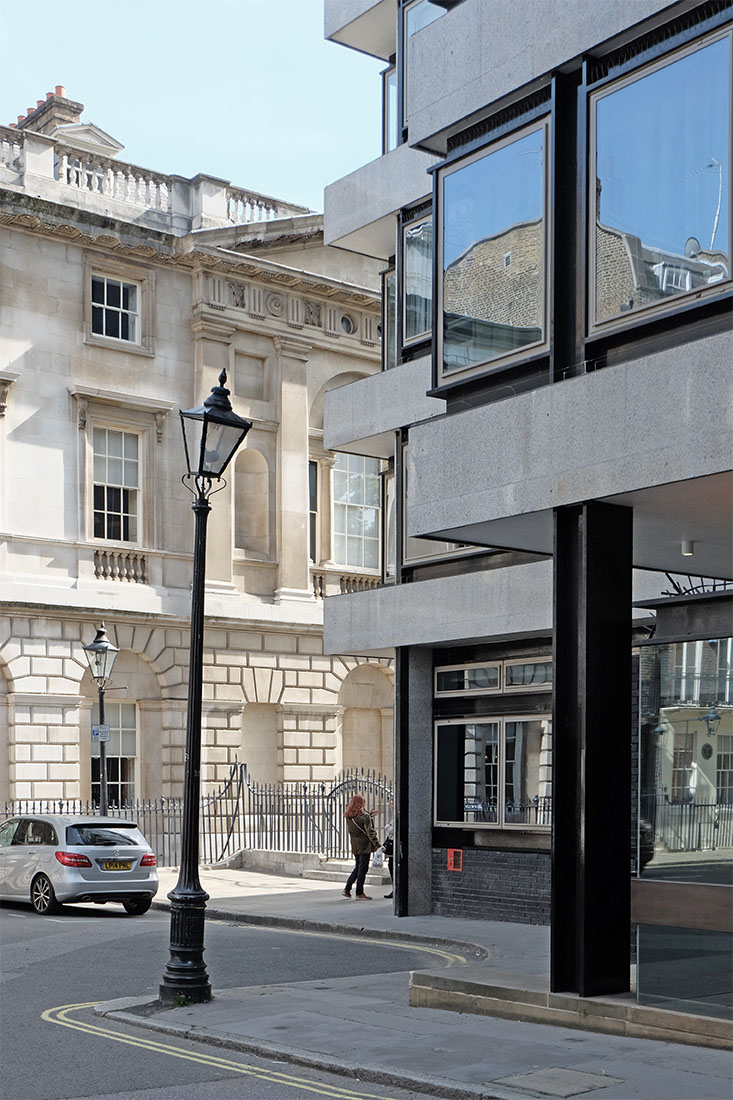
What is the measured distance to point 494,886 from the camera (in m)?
19.6

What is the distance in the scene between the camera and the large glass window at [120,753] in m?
34.2

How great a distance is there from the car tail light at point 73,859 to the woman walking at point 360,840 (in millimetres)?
4357

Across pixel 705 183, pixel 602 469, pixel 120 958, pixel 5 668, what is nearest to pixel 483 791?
pixel 120 958

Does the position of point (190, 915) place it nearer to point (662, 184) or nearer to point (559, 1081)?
point (559, 1081)

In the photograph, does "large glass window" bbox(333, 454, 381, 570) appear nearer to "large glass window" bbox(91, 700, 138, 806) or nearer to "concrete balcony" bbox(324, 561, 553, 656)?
"large glass window" bbox(91, 700, 138, 806)

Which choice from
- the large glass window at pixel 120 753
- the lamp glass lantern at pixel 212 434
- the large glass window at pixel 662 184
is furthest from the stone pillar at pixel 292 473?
the large glass window at pixel 662 184

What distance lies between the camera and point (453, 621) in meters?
19.5

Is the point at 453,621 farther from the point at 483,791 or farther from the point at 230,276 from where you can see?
the point at 230,276

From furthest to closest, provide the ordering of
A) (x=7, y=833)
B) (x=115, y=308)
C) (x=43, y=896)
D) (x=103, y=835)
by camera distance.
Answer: (x=115, y=308) < (x=7, y=833) < (x=103, y=835) < (x=43, y=896)

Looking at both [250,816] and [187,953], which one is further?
[250,816]

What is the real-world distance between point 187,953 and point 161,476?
24074 mm

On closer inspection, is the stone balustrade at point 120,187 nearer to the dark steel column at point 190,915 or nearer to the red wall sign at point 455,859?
the red wall sign at point 455,859

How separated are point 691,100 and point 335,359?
29415 millimetres

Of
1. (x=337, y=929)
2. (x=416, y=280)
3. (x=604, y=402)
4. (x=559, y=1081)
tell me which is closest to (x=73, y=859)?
(x=337, y=929)
